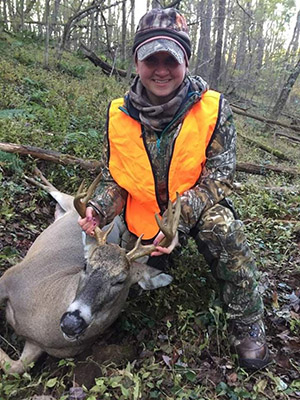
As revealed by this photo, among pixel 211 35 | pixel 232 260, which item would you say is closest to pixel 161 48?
pixel 232 260

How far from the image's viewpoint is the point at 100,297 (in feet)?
9.66

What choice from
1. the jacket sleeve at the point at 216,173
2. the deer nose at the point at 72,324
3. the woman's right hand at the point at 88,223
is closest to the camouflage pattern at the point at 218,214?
the jacket sleeve at the point at 216,173

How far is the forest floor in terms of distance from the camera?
2.93 m

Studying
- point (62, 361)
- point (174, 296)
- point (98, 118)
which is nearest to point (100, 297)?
point (62, 361)

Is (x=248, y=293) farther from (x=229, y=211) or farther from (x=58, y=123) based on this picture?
(x=58, y=123)

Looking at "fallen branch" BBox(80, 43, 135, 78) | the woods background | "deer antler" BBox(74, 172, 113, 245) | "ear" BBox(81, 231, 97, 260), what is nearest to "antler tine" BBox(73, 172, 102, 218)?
"deer antler" BBox(74, 172, 113, 245)

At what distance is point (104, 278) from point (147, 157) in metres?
1.06

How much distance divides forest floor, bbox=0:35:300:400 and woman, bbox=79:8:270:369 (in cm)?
25

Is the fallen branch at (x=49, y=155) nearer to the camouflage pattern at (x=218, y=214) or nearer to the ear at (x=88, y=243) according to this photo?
the camouflage pattern at (x=218, y=214)

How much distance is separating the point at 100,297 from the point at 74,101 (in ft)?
21.2

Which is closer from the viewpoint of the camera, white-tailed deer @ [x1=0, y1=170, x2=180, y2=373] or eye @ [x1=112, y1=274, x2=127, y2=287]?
white-tailed deer @ [x1=0, y1=170, x2=180, y2=373]

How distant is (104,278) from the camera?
2.98 meters

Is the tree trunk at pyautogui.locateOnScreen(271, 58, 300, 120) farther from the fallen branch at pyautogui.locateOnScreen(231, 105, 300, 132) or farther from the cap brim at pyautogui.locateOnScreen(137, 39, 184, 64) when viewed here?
the cap brim at pyautogui.locateOnScreen(137, 39, 184, 64)

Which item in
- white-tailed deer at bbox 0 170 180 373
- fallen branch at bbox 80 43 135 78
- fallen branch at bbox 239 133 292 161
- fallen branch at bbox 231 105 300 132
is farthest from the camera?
fallen branch at bbox 80 43 135 78
